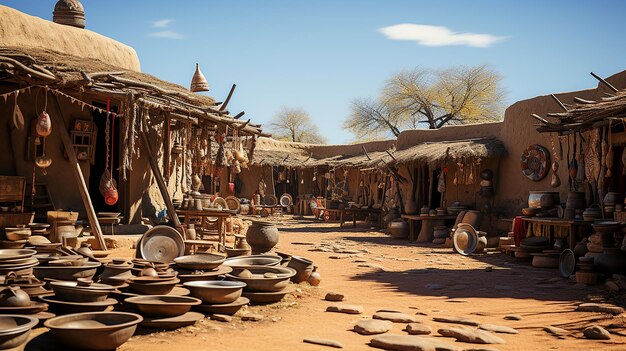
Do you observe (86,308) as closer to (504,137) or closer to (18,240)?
(18,240)

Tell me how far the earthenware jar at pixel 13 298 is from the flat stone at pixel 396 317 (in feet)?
11.4

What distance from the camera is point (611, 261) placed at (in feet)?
31.2

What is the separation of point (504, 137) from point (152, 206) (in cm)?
946

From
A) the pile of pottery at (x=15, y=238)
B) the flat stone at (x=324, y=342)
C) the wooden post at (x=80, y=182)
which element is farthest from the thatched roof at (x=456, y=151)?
the flat stone at (x=324, y=342)

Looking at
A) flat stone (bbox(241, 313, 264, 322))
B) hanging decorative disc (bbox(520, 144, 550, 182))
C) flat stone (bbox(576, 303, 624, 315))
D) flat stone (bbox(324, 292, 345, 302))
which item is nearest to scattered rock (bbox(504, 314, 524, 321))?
flat stone (bbox(576, 303, 624, 315))

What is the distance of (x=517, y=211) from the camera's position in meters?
16.1

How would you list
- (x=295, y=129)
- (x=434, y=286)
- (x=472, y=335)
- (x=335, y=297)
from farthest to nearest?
(x=295, y=129)
(x=434, y=286)
(x=335, y=297)
(x=472, y=335)

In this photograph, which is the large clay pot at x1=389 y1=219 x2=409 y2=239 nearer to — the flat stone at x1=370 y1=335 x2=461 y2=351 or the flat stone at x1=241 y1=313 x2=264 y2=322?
the flat stone at x1=241 y1=313 x2=264 y2=322

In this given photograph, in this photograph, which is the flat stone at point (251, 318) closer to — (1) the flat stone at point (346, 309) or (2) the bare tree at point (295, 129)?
(1) the flat stone at point (346, 309)

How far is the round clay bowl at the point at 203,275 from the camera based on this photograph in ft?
23.6

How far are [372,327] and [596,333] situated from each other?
83.9 inches

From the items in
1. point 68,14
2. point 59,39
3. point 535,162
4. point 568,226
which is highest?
point 68,14

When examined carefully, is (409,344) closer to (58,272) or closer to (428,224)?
(58,272)

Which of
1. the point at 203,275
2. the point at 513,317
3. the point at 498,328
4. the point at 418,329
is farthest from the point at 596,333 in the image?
the point at 203,275
